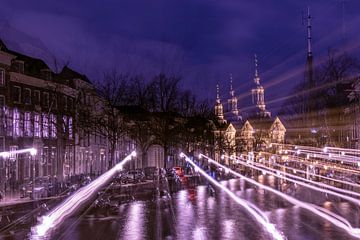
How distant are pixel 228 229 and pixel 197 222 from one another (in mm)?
2807

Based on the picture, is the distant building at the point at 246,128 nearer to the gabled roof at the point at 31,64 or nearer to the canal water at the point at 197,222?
the gabled roof at the point at 31,64

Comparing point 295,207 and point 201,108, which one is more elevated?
point 201,108

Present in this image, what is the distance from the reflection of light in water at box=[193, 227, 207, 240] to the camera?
19.6m

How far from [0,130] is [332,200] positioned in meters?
29.2

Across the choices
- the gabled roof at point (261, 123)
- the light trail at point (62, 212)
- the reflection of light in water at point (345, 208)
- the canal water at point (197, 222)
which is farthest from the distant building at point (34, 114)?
the gabled roof at point (261, 123)

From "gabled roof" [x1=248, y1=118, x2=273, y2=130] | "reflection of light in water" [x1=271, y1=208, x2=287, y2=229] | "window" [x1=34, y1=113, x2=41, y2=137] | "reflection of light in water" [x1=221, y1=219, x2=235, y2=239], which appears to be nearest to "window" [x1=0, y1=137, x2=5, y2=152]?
"window" [x1=34, y1=113, x2=41, y2=137]

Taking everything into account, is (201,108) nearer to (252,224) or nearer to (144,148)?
(144,148)

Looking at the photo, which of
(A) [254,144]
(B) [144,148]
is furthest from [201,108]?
(A) [254,144]

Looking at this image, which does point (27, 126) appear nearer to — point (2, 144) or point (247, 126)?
point (2, 144)

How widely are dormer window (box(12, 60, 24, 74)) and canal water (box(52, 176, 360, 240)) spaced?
92.1ft

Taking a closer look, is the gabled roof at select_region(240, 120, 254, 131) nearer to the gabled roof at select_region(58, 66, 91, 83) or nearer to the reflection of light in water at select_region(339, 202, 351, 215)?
the gabled roof at select_region(58, 66, 91, 83)

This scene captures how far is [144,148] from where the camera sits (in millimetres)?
71688

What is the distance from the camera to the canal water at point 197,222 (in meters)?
20.3

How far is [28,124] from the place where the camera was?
5934cm
